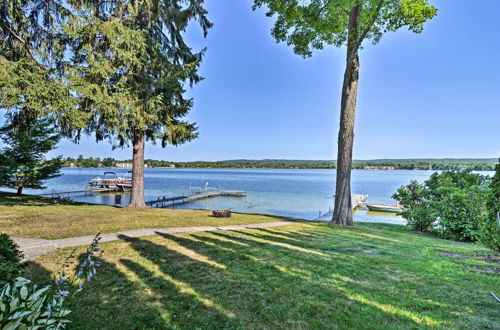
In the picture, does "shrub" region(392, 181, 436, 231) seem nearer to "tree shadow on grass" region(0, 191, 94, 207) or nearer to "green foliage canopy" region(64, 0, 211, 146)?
"green foliage canopy" region(64, 0, 211, 146)

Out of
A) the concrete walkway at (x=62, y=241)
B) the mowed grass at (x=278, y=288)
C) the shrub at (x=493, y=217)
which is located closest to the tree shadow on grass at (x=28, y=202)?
the concrete walkway at (x=62, y=241)

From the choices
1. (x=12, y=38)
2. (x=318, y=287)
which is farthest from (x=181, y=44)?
(x=318, y=287)

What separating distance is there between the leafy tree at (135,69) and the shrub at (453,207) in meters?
11.2

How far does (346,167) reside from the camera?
955 centimetres

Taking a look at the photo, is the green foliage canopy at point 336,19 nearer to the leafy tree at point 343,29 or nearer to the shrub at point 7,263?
the leafy tree at point 343,29

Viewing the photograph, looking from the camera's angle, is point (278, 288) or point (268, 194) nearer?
point (278, 288)

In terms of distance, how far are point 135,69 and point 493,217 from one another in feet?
37.4

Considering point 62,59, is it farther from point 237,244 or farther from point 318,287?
point 318,287

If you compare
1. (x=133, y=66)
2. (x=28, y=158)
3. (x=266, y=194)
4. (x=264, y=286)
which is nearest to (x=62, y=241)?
(x=264, y=286)

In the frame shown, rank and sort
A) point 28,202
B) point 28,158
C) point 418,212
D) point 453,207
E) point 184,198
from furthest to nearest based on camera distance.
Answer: point 184,198, point 28,158, point 418,212, point 28,202, point 453,207

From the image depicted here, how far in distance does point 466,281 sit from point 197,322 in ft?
12.7

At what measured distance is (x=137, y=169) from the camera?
11125 mm

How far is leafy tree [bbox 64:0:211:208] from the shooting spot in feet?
28.1

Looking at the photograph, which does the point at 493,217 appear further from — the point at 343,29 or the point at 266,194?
the point at 266,194
